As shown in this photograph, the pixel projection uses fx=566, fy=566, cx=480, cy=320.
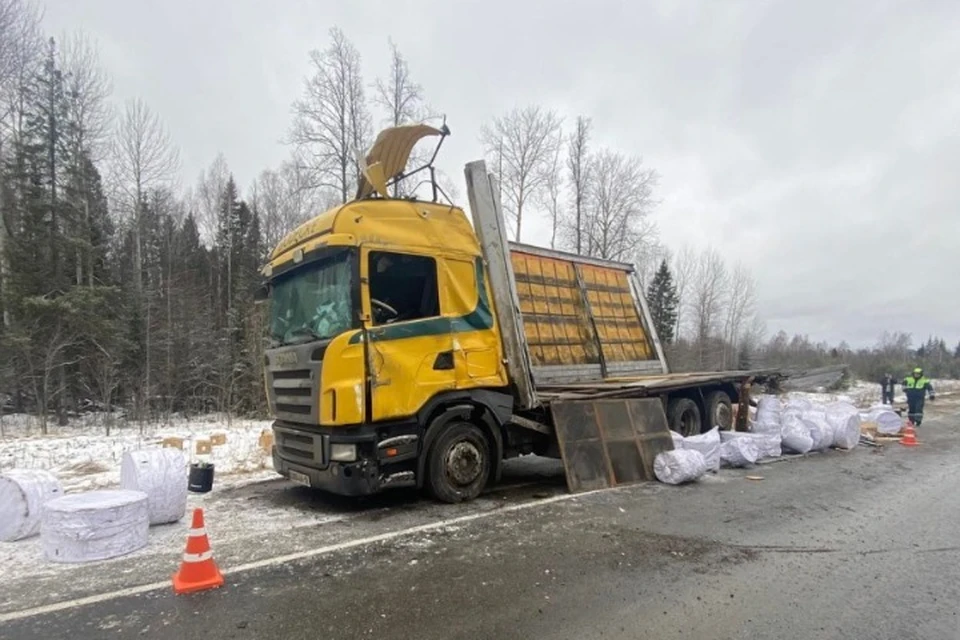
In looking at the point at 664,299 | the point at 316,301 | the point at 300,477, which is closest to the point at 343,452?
the point at 300,477

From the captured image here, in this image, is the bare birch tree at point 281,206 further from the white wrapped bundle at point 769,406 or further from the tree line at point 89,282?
the white wrapped bundle at point 769,406

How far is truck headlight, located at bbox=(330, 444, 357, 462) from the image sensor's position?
568 cm

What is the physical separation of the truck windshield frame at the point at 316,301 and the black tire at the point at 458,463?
1.75m

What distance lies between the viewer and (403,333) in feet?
19.7

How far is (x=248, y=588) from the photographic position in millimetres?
4012

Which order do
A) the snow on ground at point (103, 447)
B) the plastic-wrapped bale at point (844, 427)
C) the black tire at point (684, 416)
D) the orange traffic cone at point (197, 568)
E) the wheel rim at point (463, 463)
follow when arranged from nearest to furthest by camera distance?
the orange traffic cone at point (197, 568), the wheel rim at point (463, 463), the snow on ground at point (103, 447), the black tire at point (684, 416), the plastic-wrapped bale at point (844, 427)

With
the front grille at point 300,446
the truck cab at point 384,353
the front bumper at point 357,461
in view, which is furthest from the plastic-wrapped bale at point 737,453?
the front grille at point 300,446

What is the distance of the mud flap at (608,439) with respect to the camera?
7230 millimetres

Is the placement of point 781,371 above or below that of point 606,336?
below

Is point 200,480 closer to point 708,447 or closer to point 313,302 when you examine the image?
point 313,302

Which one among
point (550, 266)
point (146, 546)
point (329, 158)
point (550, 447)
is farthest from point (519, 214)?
point (146, 546)

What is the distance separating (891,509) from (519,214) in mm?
27149

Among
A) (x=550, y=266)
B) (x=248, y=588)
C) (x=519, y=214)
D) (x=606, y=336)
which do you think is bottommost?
(x=248, y=588)

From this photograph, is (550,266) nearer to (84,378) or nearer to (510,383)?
(510,383)
